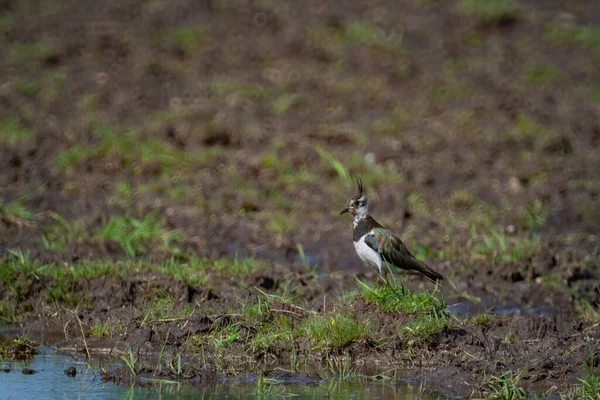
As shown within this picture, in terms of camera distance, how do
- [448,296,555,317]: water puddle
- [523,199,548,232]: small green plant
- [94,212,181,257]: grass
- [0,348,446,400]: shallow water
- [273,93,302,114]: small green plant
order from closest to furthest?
[0,348,446,400]: shallow water
[448,296,555,317]: water puddle
[94,212,181,257]: grass
[523,199,548,232]: small green plant
[273,93,302,114]: small green plant

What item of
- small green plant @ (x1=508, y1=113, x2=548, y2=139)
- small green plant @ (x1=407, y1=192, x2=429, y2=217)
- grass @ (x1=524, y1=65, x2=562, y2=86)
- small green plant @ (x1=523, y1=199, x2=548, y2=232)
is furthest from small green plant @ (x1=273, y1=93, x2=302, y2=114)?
small green plant @ (x1=523, y1=199, x2=548, y2=232)

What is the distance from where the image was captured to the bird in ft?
28.2

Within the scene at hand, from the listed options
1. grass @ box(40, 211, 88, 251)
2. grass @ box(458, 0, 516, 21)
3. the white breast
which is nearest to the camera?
the white breast

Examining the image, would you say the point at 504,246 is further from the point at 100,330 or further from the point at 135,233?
the point at 100,330

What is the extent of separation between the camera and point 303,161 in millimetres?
13203

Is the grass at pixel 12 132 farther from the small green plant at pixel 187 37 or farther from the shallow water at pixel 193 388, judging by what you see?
the shallow water at pixel 193 388

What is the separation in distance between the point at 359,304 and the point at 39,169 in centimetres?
572

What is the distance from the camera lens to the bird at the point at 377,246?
8602mm

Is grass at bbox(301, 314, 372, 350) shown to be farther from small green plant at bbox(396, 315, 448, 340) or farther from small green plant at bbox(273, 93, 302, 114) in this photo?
small green plant at bbox(273, 93, 302, 114)

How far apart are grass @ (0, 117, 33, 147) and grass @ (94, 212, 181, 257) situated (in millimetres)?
2777

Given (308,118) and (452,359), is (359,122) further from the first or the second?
(452,359)

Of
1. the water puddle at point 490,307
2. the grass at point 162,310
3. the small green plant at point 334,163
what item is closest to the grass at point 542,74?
the small green plant at point 334,163

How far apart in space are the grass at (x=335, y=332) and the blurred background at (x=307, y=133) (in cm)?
221

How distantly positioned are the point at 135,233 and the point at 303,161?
304 cm
